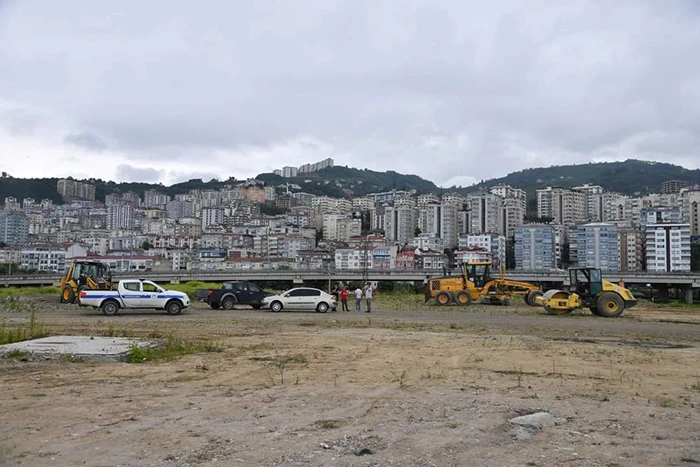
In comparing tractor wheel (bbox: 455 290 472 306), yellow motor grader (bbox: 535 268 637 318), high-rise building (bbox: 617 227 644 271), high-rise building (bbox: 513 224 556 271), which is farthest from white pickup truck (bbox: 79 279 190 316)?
high-rise building (bbox: 617 227 644 271)

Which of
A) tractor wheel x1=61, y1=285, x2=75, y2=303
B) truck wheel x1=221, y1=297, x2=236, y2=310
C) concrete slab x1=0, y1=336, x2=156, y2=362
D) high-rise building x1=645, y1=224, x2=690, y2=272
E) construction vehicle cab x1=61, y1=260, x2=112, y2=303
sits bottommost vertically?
truck wheel x1=221, y1=297, x2=236, y2=310

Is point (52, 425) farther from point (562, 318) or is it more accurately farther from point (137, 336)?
point (562, 318)

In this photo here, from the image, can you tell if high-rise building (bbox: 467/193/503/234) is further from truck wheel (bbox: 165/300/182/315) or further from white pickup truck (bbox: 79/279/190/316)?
white pickup truck (bbox: 79/279/190/316)

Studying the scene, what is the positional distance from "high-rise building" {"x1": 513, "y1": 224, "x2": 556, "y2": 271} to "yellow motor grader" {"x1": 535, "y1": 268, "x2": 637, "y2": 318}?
11556cm

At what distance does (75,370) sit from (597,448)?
936cm

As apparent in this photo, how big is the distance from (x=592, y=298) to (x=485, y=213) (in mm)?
A: 153387

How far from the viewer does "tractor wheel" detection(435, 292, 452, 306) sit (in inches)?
1444

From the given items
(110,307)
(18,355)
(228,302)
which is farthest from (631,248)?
(18,355)

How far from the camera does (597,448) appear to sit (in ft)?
22.3

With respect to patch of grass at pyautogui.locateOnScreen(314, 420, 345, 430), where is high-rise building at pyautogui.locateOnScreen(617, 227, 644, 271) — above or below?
above

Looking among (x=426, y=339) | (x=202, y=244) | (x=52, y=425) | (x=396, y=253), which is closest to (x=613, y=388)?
(x=426, y=339)

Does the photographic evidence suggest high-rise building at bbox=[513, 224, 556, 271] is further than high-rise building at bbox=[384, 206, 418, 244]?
No

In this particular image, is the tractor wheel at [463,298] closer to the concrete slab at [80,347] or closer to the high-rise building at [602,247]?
the concrete slab at [80,347]

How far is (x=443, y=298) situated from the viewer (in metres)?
36.7
